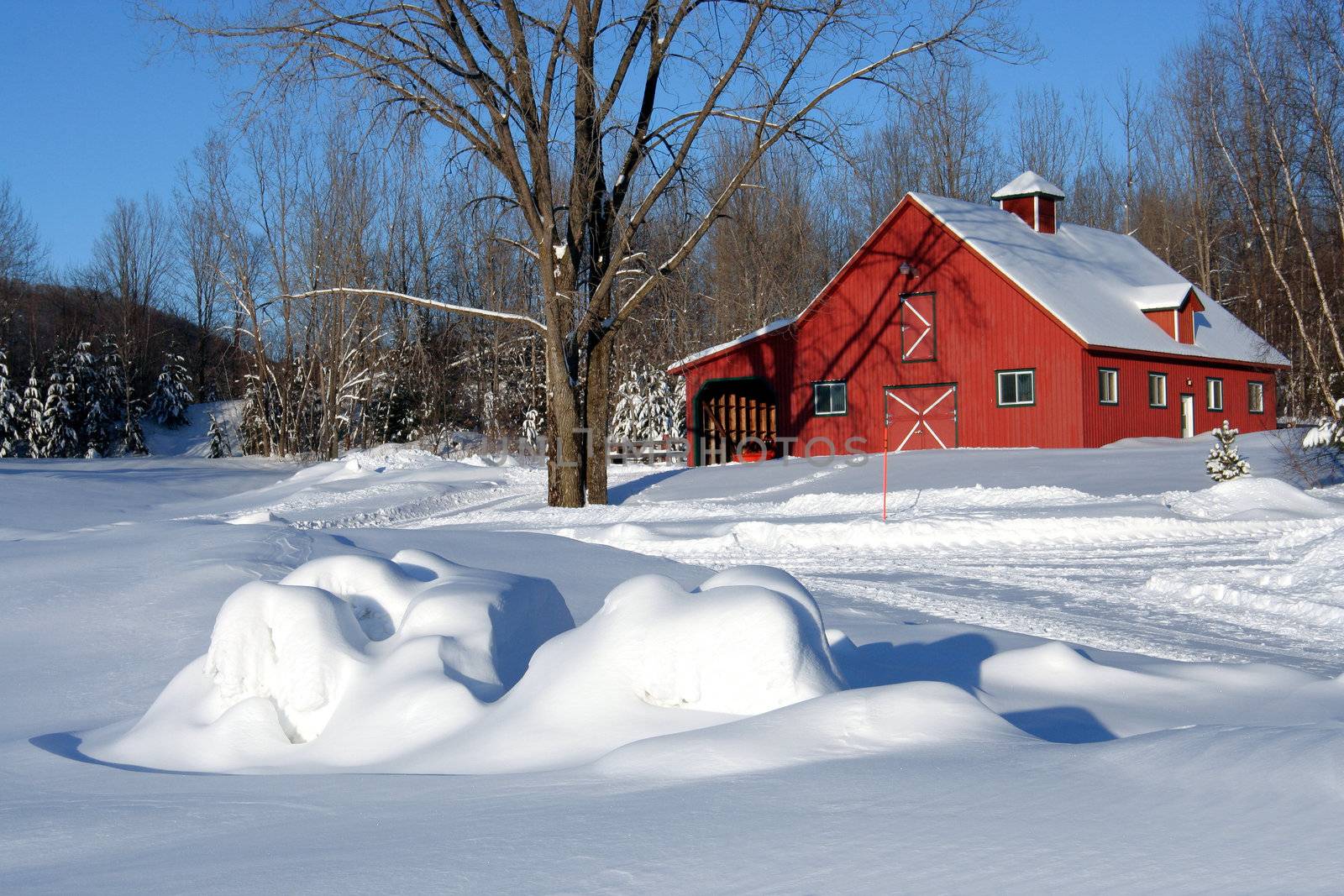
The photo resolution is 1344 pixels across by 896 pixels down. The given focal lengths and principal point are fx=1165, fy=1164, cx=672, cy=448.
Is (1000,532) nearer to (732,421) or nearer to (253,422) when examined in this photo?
(732,421)

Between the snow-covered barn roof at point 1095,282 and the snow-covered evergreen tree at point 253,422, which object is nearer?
the snow-covered barn roof at point 1095,282

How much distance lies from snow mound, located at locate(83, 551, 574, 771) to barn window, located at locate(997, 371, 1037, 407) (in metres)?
26.5

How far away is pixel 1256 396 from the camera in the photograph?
128 feet

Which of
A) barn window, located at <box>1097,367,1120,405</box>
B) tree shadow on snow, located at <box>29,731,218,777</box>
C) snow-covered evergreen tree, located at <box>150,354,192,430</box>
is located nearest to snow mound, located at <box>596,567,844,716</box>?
tree shadow on snow, located at <box>29,731,218,777</box>

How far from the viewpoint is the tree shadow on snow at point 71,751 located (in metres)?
4.98

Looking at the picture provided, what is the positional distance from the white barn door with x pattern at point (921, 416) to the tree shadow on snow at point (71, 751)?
93.2 feet

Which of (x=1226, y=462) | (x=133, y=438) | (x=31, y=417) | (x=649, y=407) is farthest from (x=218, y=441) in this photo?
(x=1226, y=462)

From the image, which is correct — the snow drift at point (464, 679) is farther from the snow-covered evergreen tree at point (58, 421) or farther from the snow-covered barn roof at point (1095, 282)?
the snow-covered evergreen tree at point (58, 421)

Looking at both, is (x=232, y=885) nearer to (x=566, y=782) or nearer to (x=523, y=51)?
(x=566, y=782)

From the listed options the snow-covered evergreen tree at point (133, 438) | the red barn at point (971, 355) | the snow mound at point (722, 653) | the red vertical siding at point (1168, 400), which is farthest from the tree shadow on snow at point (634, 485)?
the snow-covered evergreen tree at point (133, 438)

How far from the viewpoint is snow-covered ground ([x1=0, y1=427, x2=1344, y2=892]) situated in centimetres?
308

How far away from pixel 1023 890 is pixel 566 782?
1.74 meters

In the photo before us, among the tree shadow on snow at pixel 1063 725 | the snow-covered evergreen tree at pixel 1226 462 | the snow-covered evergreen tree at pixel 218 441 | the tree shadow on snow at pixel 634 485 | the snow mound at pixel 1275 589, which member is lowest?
the snow mound at pixel 1275 589

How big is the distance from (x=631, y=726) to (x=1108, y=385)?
2894 centimetres
